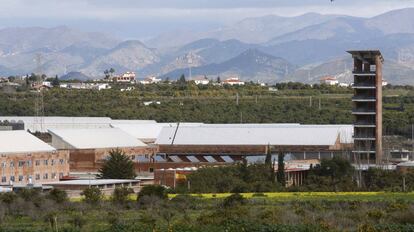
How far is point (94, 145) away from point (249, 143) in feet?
35.4

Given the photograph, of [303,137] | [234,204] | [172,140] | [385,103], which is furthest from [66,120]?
[234,204]

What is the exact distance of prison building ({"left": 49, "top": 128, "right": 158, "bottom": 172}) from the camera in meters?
87.9

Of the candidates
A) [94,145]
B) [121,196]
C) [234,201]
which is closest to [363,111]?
[94,145]

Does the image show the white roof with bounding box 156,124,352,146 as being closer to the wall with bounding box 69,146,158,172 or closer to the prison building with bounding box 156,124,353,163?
the prison building with bounding box 156,124,353,163

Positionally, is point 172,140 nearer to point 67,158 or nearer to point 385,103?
point 67,158

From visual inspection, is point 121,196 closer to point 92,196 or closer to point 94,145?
point 92,196

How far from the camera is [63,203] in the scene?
57312 millimetres

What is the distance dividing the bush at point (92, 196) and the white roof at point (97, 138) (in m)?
27.6

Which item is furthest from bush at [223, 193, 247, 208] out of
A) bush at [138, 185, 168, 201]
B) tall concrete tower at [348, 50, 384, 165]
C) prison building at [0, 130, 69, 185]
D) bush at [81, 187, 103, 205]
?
tall concrete tower at [348, 50, 384, 165]

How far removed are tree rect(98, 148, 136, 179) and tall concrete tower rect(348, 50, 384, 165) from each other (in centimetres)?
1579

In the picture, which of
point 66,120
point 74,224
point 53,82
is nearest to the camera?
point 74,224

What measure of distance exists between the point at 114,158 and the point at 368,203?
2554 cm

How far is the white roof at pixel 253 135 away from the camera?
292 ft

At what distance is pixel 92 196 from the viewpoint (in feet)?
194
